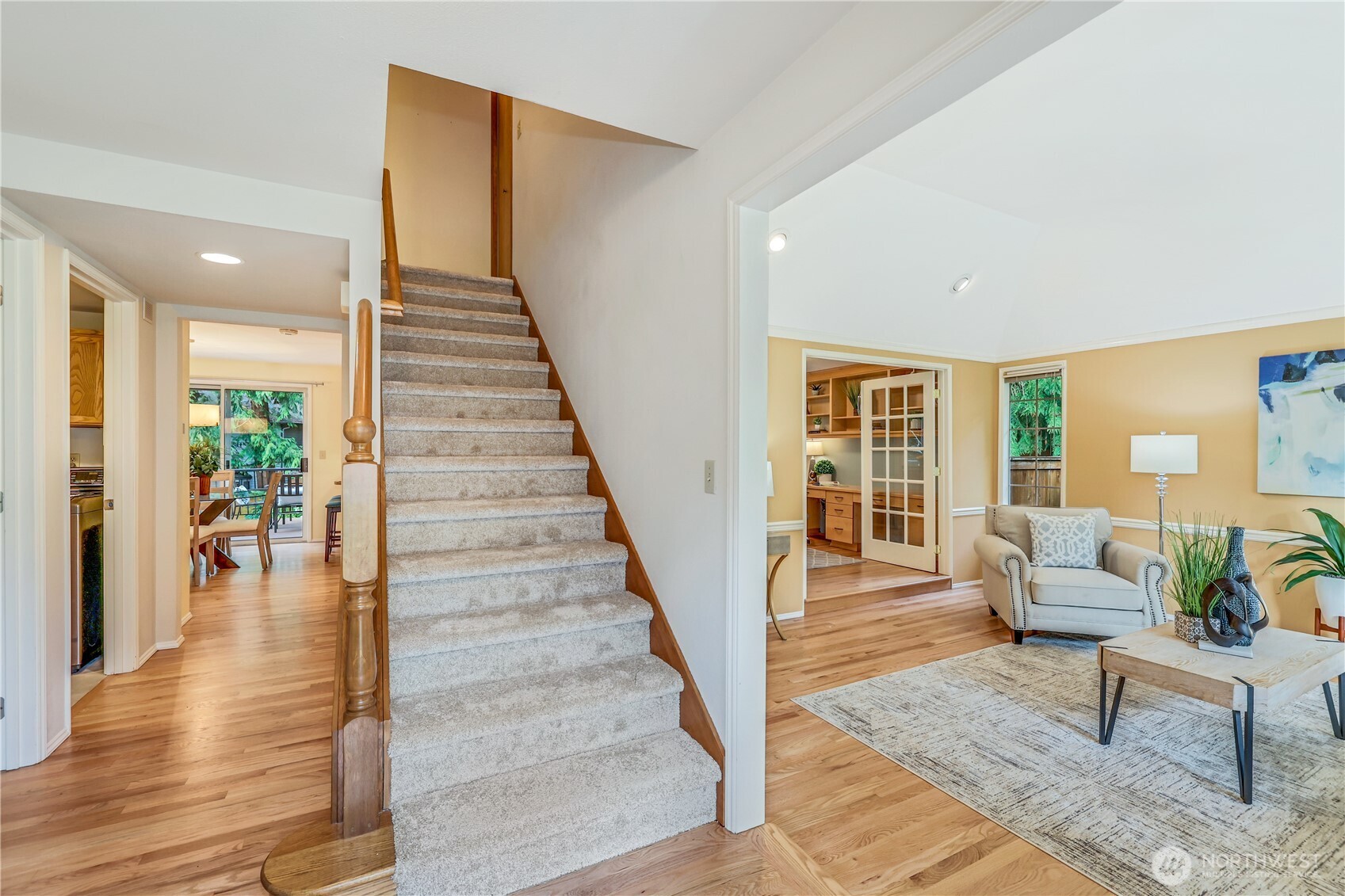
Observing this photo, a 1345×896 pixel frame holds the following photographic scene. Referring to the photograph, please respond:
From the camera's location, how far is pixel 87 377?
390 centimetres

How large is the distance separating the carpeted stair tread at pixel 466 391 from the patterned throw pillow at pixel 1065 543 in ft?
11.3

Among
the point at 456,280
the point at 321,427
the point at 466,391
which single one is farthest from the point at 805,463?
the point at 321,427

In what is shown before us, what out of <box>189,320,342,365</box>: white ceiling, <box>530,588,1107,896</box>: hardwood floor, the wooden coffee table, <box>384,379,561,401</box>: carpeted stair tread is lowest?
<box>530,588,1107,896</box>: hardwood floor

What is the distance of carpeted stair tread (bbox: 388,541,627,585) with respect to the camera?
Result: 2203 mm

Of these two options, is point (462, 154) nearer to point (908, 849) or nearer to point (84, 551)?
point (84, 551)

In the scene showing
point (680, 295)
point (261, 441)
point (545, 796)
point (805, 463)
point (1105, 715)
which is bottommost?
point (1105, 715)

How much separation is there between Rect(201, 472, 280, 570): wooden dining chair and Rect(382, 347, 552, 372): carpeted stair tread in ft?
11.8

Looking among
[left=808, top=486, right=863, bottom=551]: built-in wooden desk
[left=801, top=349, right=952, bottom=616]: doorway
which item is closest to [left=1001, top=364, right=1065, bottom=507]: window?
[left=801, top=349, right=952, bottom=616]: doorway

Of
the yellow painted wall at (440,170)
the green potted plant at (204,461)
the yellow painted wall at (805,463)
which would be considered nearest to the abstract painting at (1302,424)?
the yellow painted wall at (805,463)

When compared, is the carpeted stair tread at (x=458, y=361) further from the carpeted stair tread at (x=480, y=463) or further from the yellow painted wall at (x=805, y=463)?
the yellow painted wall at (x=805, y=463)

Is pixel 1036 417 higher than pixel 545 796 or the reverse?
higher

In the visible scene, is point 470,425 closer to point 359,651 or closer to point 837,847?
point 359,651

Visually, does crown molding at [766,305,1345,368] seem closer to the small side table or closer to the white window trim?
the white window trim

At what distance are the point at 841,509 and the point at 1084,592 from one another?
384 centimetres
